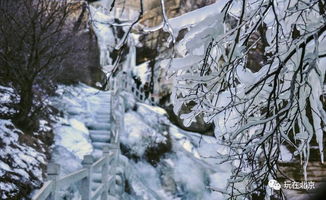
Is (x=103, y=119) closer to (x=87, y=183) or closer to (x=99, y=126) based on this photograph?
(x=99, y=126)

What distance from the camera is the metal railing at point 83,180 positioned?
2.95m

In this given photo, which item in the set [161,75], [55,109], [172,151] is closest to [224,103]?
[55,109]

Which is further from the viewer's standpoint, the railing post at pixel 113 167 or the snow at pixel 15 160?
the railing post at pixel 113 167

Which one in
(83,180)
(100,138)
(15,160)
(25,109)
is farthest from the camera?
(100,138)

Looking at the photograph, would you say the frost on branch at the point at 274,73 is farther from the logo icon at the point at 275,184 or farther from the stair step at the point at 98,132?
the stair step at the point at 98,132

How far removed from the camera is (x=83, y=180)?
4.36 m

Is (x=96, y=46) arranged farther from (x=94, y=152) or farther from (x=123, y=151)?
(x=94, y=152)

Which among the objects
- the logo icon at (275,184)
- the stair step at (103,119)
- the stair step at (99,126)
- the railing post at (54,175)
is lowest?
the stair step at (99,126)

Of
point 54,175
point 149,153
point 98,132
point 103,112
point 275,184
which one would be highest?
point 275,184

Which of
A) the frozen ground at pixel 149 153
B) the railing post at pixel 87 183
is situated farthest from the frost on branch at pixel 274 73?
the frozen ground at pixel 149 153

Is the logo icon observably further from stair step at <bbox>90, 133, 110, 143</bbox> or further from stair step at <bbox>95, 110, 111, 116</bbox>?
stair step at <bbox>95, 110, 111, 116</bbox>

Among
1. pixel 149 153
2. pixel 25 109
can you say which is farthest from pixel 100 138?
pixel 25 109

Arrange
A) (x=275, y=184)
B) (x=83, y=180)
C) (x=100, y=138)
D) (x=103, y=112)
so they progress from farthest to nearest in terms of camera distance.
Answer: (x=103, y=112) → (x=100, y=138) → (x=83, y=180) → (x=275, y=184)

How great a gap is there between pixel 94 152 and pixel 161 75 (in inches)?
303
